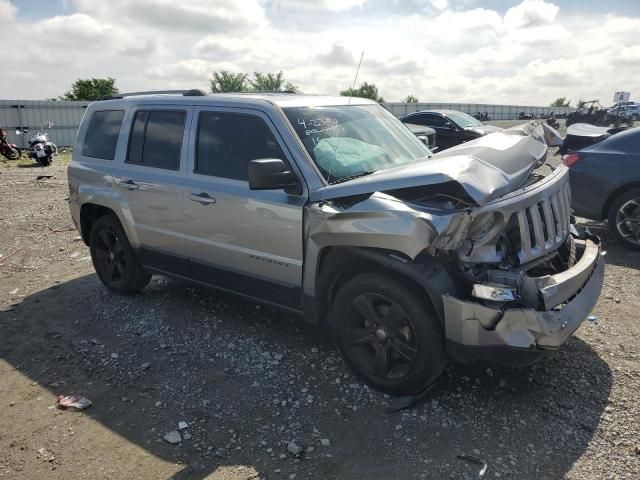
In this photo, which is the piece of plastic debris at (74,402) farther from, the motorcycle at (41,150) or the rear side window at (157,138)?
the motorcycle at (41,150)

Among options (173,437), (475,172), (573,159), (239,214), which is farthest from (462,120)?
(173,437)

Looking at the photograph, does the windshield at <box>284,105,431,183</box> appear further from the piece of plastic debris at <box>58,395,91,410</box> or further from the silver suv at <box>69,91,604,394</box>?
the piece of plastic debris at <box>58,395,91,410</box>

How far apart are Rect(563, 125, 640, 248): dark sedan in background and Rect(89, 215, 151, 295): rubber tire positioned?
18.0ft

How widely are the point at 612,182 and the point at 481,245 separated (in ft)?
14.6

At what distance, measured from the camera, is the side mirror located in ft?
11.0

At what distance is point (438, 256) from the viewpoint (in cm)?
311

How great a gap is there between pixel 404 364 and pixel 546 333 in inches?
36.6

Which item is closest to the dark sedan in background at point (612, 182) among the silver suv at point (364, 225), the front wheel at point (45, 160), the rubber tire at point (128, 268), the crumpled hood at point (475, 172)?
the silver suv at point (364, 225)

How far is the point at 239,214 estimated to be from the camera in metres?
3.93

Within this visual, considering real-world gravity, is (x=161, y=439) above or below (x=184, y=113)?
below

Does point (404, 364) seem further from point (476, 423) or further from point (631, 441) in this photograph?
point (631, 441)

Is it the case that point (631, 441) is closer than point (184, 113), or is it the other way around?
point (631, 441)

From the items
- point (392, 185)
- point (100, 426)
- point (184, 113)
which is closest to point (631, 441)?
point (392, 185)

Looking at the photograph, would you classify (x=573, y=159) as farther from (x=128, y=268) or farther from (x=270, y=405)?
(x=128, y=268)
